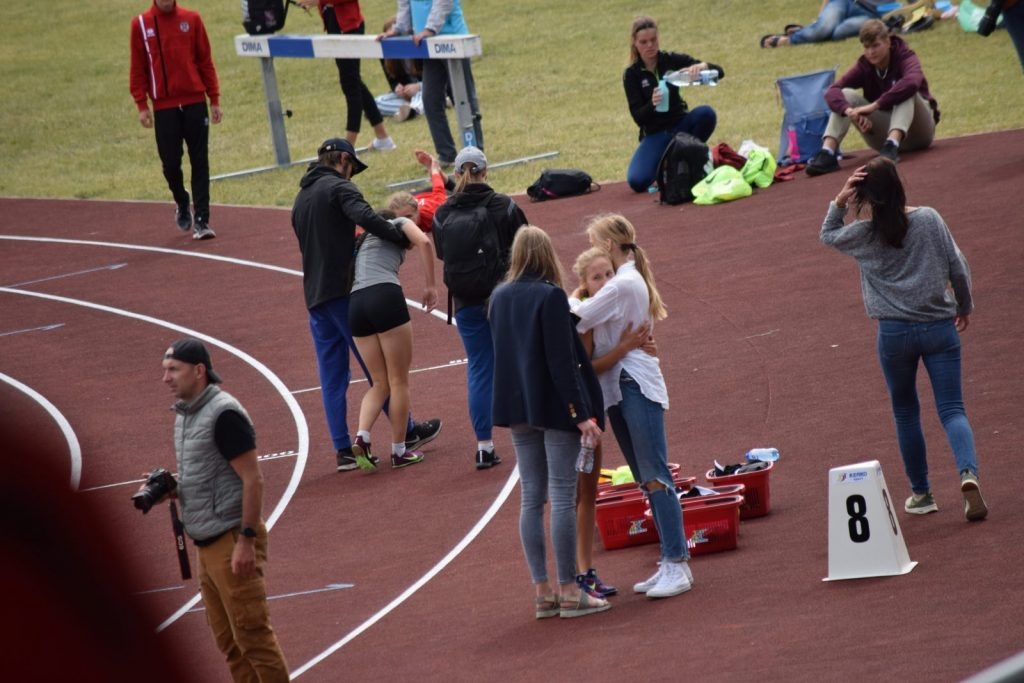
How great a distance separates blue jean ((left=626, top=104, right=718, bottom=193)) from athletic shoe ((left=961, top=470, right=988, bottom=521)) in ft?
33.9

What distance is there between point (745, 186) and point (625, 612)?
34.0 feet

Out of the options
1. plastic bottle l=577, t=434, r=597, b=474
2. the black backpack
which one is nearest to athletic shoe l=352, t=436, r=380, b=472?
plastic bottle l=577, t=434, r=597, b=474

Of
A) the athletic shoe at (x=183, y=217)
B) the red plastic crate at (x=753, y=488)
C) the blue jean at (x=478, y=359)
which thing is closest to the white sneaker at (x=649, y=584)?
the red plastic crate at (x=753, y=488)

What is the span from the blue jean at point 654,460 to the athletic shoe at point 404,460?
12.2ft

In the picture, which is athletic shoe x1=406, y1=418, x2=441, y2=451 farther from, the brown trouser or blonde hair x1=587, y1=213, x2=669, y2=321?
the brown trouser

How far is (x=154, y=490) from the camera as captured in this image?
688 centimetres

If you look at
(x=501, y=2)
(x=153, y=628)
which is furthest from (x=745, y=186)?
(x=501, y=2)

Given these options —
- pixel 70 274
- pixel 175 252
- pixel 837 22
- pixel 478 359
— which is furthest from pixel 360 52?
pixel 478 359

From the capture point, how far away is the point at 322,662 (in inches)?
317

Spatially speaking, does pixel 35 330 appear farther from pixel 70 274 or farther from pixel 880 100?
pixel 880 100

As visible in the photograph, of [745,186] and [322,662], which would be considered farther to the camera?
[745,186]

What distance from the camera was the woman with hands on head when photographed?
783 centimetres

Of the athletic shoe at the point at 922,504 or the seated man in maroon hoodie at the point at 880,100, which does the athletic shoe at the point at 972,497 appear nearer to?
the athletic shoe at the point at 922,504

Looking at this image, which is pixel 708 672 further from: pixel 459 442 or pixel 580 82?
pixel 580 82
